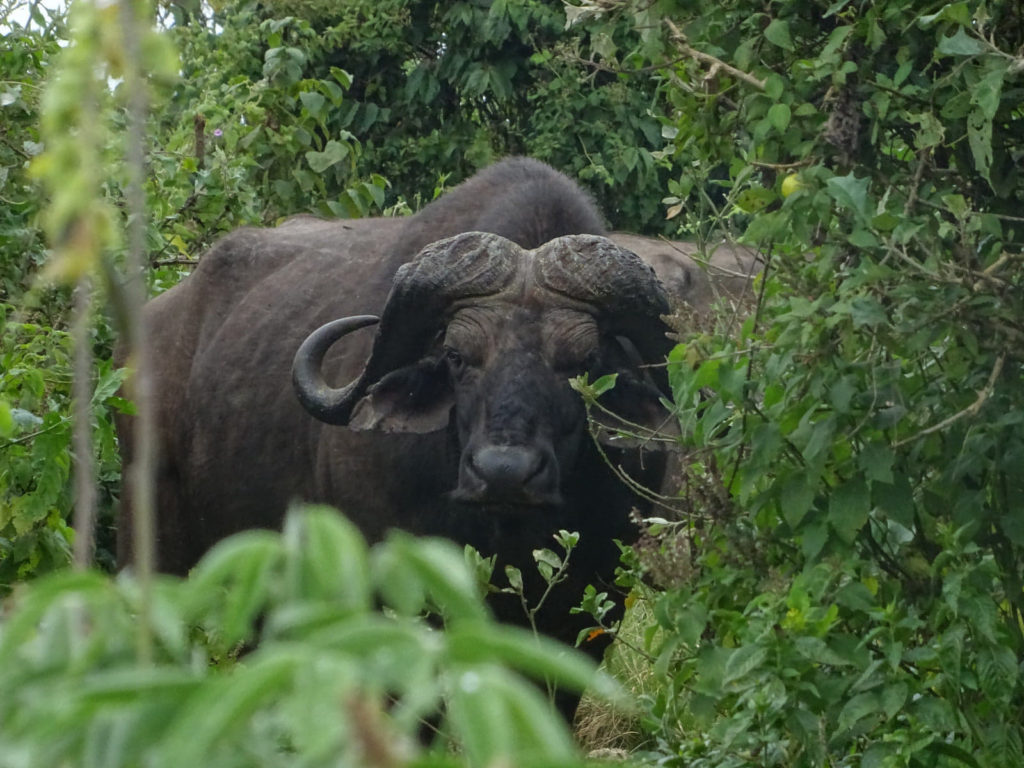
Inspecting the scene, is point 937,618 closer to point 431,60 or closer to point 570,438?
point 570,438

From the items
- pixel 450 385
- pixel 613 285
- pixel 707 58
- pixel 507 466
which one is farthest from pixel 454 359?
pixel 707 58

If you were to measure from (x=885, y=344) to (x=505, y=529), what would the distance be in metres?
2.48

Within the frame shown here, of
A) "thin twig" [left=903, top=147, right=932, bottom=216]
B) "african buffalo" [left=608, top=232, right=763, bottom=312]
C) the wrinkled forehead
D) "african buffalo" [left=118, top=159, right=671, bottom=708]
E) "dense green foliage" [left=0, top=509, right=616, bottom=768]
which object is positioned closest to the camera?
"dense green foliage" [left=0, top=509, right=616, bottom=768]

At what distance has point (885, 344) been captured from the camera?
2922 millimetres

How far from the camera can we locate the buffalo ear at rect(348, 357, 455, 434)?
557cm

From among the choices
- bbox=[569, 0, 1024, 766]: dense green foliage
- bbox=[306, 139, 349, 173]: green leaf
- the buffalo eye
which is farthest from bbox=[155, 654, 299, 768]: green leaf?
bbox=[306, 139, 349, 173]: green leaf

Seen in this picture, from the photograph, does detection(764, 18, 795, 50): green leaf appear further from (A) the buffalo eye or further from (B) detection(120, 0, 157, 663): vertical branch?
(A) the buffalo eye

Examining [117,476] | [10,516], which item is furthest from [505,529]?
[117,476]

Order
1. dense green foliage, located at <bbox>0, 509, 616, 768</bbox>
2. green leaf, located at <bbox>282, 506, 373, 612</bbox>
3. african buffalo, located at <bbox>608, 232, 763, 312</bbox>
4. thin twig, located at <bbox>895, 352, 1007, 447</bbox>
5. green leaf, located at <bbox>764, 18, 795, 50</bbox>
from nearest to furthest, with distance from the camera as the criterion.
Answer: dense green foliage, located at <bbox>0, 509, 616, 768</bbox> → green leaf, located at <bbox>282, 506, 373, 612</bbox> → thin twig, located at <bbox>895, 352, 1007, 447</bbox> → green leaf, located at <bbox>764, 18, 795, 50</bbox> → african buffalo, located at <bbox>608, 232, 763, 312</bbox>

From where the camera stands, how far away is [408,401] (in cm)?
560

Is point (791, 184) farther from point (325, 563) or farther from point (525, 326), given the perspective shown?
point (525, 326)

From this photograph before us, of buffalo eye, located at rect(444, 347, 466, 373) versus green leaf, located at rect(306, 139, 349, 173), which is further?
green leaf, located at rect(306, 139, 349, 173)

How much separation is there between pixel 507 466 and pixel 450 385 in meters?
0.82

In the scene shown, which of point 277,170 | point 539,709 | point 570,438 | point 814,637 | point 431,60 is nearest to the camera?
point 539,709
